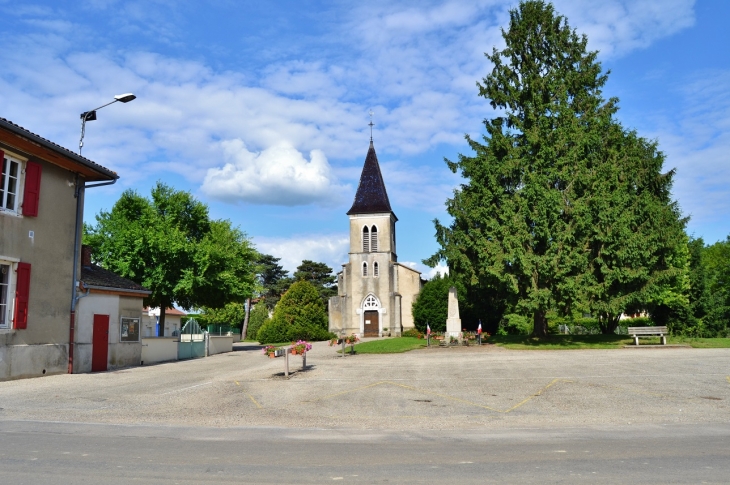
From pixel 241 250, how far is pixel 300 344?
69.7 feet

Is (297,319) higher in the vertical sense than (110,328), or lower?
higher

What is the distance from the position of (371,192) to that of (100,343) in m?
41.6

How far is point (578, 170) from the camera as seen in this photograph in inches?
1114

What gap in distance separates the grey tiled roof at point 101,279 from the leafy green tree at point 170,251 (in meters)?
7.55

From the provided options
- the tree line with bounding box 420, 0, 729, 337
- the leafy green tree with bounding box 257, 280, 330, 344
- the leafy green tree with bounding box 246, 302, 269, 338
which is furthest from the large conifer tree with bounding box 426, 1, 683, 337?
the leafy green tree with bounding box 246, 302, 269, 338

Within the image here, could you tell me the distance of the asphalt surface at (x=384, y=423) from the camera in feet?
22.1

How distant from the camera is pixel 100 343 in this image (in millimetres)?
21188

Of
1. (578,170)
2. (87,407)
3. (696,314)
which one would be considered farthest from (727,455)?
(696,314)

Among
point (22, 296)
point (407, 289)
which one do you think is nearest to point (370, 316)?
point (407, 289)

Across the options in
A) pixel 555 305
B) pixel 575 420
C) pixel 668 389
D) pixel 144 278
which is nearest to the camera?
pixel 575 420

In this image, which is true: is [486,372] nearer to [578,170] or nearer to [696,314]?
[578,170]

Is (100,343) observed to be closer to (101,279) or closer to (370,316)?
(101,279)

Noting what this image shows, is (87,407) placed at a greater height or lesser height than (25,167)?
lesser

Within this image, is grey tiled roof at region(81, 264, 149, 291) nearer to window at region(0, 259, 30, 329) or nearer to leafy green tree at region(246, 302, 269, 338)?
window at region(0, 259, 30, 329)
